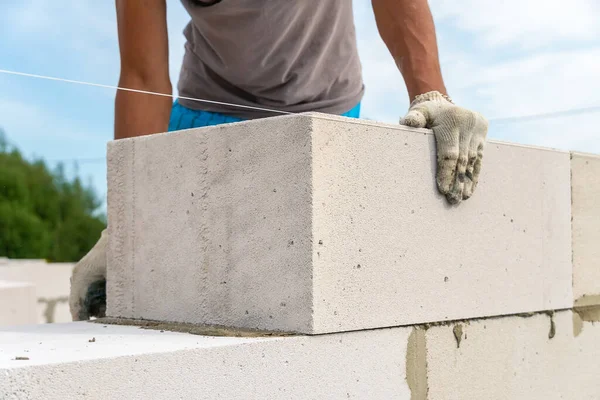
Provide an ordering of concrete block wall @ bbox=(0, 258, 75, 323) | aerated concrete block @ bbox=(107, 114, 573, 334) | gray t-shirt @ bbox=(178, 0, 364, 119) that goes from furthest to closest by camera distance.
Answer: concrete block wall @ bbox=(0, 258, 75, 323)
gray t-shirt @ bbox=(178, 0, 364, 119)
aerated concrete block @ bbox=(107, 114, 573, 334)

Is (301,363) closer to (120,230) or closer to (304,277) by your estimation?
(304,277)

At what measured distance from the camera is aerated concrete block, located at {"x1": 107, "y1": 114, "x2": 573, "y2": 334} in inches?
70.6

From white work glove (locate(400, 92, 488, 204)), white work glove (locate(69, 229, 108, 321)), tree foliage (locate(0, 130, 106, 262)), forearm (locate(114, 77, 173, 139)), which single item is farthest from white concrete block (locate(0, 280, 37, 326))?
tree foliage (locate(0, 130, 106, 262))

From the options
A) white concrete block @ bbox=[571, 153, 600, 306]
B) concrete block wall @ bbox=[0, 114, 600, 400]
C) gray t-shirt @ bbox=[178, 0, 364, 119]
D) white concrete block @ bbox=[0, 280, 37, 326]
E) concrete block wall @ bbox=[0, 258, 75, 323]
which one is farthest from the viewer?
concrete block wall @ bbox=[0, 258, 75, 323]

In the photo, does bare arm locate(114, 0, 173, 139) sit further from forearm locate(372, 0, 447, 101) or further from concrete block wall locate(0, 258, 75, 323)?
concrete block wall locate(0, 258, 75, 323)

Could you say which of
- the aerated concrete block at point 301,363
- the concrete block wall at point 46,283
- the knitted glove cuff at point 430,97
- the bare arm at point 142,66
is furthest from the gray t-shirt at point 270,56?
the concrete block wall at point 46,283

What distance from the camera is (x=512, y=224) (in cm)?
243

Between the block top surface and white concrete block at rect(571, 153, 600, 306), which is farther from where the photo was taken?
white concrete block at rect(571, 153, 600, 306)

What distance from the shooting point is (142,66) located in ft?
8.28

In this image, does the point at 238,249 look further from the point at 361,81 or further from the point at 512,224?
the point at 361,81

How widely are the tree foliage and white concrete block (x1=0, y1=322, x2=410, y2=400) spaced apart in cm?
2170

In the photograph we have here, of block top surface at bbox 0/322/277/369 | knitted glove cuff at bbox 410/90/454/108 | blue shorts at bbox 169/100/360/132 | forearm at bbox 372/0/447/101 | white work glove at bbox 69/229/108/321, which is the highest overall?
forearm at bbox 372/0/447/101

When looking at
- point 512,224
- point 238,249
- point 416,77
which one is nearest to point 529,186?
point 512,224

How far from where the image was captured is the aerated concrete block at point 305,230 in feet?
5.88
